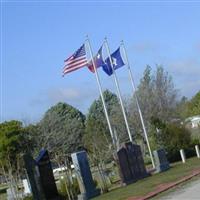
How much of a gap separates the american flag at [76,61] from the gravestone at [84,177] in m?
9.66

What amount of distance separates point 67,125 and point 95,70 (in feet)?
163

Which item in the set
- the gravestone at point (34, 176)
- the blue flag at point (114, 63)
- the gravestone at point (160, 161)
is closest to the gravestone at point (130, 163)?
the gravestone at point (160, 161)

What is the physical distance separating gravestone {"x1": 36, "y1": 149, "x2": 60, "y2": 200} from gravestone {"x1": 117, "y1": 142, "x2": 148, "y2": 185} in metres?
4.60

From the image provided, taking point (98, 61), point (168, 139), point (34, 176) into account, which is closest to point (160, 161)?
point (98, 61)

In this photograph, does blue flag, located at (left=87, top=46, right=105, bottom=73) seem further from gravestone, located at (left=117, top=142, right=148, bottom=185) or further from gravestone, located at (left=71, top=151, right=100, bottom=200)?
gravestone, located at (left=71, top=151, right=100, bottom=200)

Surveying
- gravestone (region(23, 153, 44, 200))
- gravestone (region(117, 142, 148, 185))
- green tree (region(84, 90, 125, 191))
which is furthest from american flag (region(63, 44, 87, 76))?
gravestone (region(23, 153, 44, 200))

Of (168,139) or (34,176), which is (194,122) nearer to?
(168,139)

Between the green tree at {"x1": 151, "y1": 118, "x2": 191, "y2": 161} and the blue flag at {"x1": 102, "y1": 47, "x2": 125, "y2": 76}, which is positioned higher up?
the blue flag at {"x1": 102, "y1": 47, "x2": 125, "y2": 76}

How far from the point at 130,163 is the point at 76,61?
26.5 ft

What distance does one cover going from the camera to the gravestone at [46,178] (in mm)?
22797

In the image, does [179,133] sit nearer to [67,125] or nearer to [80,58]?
[80,58]

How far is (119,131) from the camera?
6219 centimetres

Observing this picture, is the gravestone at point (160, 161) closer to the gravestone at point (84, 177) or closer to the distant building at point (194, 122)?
the gravestone at point (84, 177)

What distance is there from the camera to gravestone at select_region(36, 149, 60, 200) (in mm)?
22797
